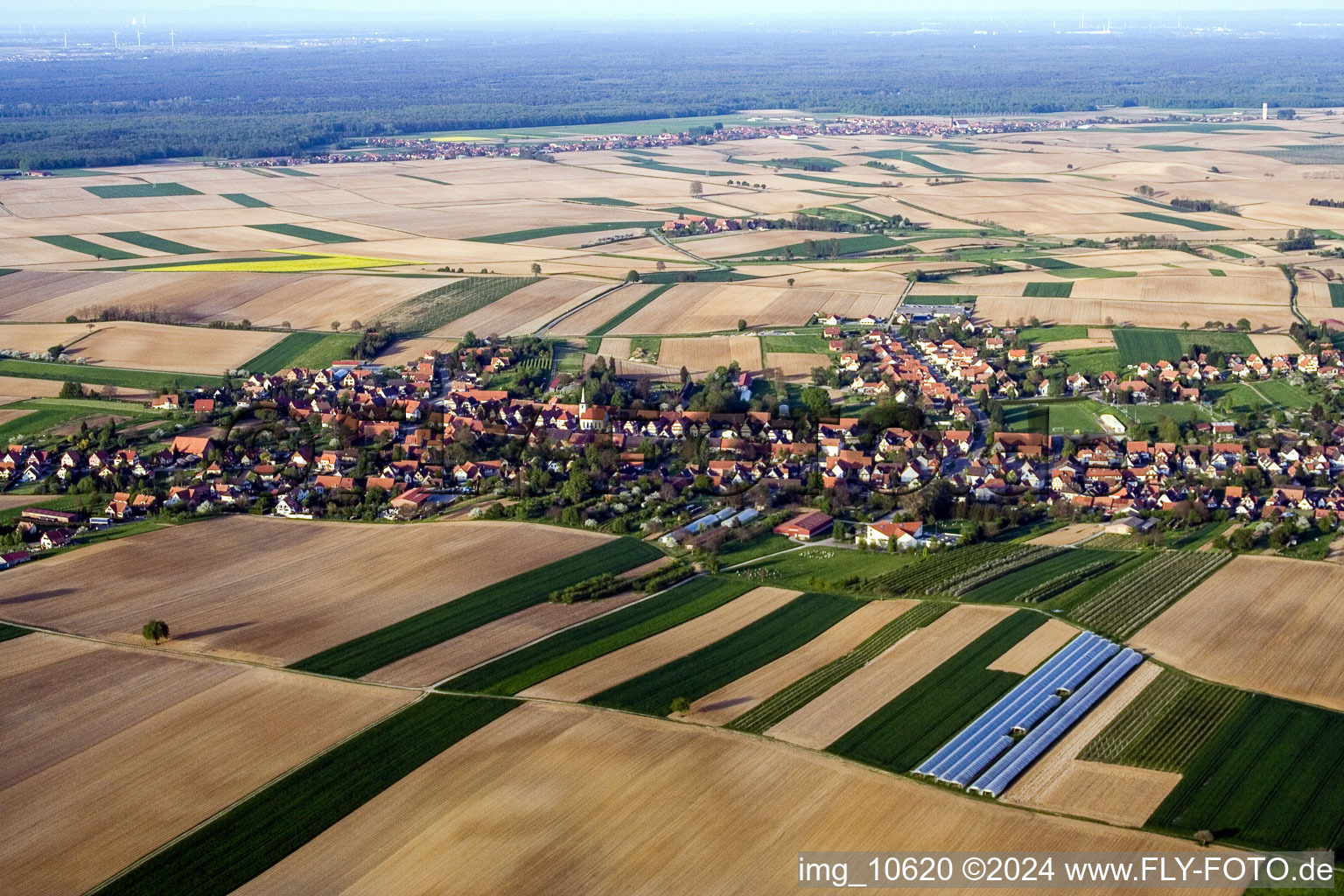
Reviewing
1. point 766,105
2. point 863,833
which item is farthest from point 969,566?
point 766,105

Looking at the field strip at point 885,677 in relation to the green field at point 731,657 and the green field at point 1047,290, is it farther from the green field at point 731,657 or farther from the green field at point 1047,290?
the green field at point 1047,290

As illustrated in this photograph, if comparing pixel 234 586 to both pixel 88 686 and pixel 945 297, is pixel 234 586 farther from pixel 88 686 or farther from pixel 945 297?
pixel 945 297

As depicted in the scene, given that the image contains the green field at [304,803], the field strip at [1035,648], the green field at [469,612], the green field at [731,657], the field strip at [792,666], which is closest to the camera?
the green field at [304,803]

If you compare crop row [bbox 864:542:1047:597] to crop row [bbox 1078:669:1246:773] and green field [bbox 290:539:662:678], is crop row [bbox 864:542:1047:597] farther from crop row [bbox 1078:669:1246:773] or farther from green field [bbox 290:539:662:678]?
crop row [bbox 1078:669:1246:773]

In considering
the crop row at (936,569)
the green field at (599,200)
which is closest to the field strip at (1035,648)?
the crop row at (936,569)

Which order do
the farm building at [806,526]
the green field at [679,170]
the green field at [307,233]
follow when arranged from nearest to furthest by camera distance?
the farm building at [806,526], the green field at [307,233], the green field at [679,170]
